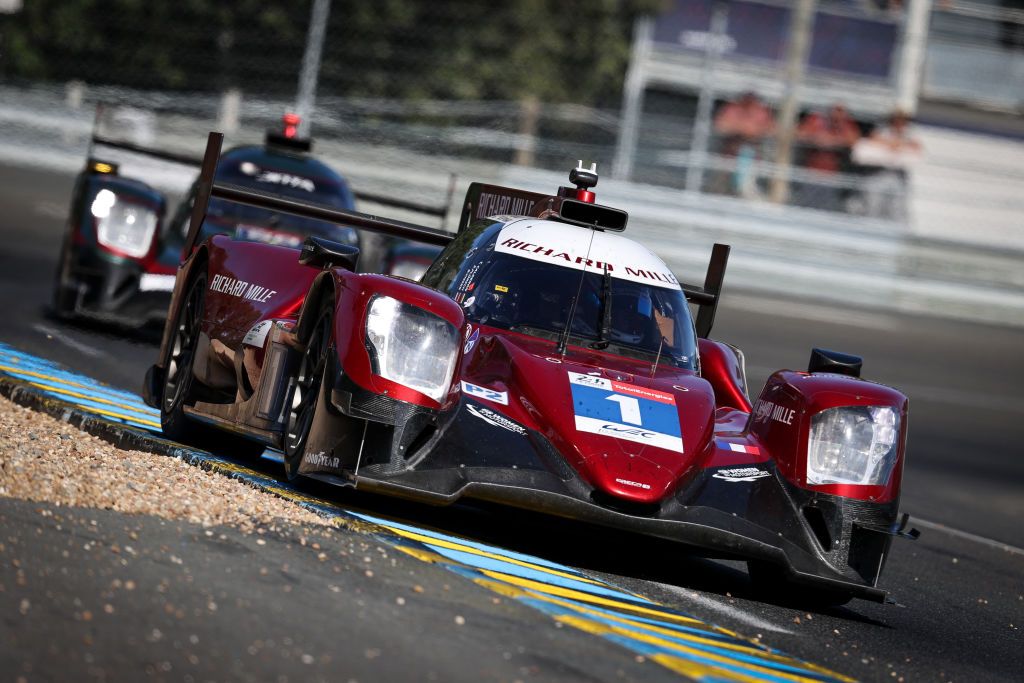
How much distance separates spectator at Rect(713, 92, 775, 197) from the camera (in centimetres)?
2138

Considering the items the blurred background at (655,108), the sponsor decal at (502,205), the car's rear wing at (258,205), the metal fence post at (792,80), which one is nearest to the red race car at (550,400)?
the car's rear wing at (258,205)

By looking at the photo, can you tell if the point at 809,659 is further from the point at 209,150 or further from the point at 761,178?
the point at 761,178

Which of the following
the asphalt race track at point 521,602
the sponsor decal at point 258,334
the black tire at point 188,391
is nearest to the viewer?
the asphalt race track at point 521,602

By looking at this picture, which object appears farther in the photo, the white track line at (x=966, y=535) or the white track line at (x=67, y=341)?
the white track line at (x=67, y=341)

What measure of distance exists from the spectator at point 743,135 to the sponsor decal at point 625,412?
14812 millimetres

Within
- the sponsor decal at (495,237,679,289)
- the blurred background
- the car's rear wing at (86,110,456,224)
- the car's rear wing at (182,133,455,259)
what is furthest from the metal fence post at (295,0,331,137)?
the sponsor decal at (495,237,679,289)

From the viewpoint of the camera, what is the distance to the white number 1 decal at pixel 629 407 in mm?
5910

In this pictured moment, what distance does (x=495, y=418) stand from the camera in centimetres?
580

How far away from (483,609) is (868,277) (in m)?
16.9

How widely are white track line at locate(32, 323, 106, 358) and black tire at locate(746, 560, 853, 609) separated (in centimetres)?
562

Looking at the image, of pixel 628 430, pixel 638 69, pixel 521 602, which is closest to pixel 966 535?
pixel 628 430

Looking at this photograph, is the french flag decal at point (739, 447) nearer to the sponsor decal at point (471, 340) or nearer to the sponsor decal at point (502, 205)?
the sponsor decal at point (471, 340)

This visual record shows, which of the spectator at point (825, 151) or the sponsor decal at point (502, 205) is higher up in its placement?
the spectator at point (825, 151)

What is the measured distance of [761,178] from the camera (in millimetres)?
21766
